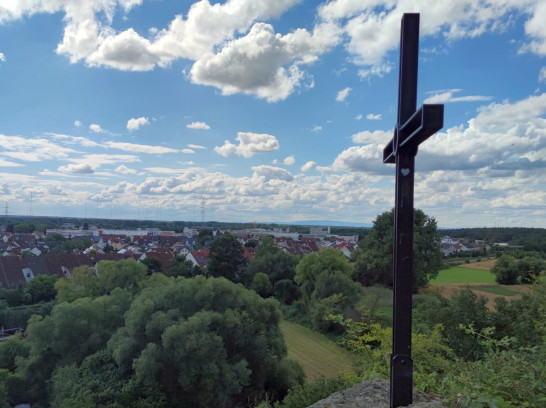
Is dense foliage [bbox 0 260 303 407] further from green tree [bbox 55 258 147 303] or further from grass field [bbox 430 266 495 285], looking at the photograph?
grass field [bbox 430 266 495 285]

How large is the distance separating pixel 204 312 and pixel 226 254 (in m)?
18.1

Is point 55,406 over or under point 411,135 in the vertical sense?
under

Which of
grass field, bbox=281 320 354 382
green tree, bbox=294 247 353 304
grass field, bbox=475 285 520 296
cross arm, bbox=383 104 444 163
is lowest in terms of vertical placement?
grass field, bbox=281 320 354 382

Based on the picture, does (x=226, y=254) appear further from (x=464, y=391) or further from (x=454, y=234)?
(x=454, y=234)

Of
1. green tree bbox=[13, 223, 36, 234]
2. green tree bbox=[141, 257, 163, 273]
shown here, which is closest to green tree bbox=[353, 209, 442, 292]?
green tree bbox=[141, 257, 163, 273]

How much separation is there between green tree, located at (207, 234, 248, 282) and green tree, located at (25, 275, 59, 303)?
1110 cm

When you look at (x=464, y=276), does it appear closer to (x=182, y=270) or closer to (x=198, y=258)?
(x=182, y=270)

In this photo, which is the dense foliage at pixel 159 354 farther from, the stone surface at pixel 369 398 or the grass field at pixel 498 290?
the grass field at pixel 498 290

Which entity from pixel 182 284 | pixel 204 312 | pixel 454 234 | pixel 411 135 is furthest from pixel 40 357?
pixel 454 234

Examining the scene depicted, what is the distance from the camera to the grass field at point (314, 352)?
15234 millimetres

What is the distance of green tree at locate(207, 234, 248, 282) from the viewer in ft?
97.7

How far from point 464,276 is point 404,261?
34.6 metres

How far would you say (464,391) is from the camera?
2639mm

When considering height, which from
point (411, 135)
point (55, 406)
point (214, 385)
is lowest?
point (55, 406)
